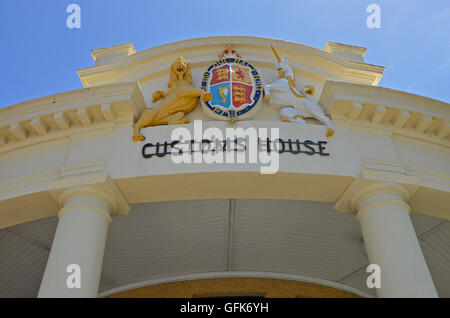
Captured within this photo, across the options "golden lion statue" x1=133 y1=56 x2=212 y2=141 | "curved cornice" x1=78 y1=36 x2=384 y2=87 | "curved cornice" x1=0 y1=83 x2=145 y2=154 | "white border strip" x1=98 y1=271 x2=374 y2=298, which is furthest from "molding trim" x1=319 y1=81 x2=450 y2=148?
"white border strip" x1=98 y1=271 x2=374 y2=298

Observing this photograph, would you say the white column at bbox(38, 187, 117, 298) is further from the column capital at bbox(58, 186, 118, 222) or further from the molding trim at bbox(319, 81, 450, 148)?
the molding trim at bbox(319, 81, 450, 148)

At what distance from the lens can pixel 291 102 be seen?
1045 centimetres

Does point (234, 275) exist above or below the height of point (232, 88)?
below

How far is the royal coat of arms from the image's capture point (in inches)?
402

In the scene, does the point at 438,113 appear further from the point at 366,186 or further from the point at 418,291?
the point at 418,291

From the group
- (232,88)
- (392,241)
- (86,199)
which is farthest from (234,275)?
(392,241)

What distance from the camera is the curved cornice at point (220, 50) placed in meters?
11.4

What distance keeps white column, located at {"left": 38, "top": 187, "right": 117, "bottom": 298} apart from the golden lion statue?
5.22 feet

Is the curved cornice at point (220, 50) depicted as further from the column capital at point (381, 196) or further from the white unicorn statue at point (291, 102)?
the column capital at point (381, 196)

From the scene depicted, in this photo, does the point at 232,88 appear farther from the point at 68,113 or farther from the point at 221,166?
the point at 68,113

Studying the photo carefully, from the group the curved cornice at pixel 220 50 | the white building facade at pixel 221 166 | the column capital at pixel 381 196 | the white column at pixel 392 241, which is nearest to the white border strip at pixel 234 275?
the white building facade at pixel 221 166

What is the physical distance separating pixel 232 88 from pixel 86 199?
12.4 feet
